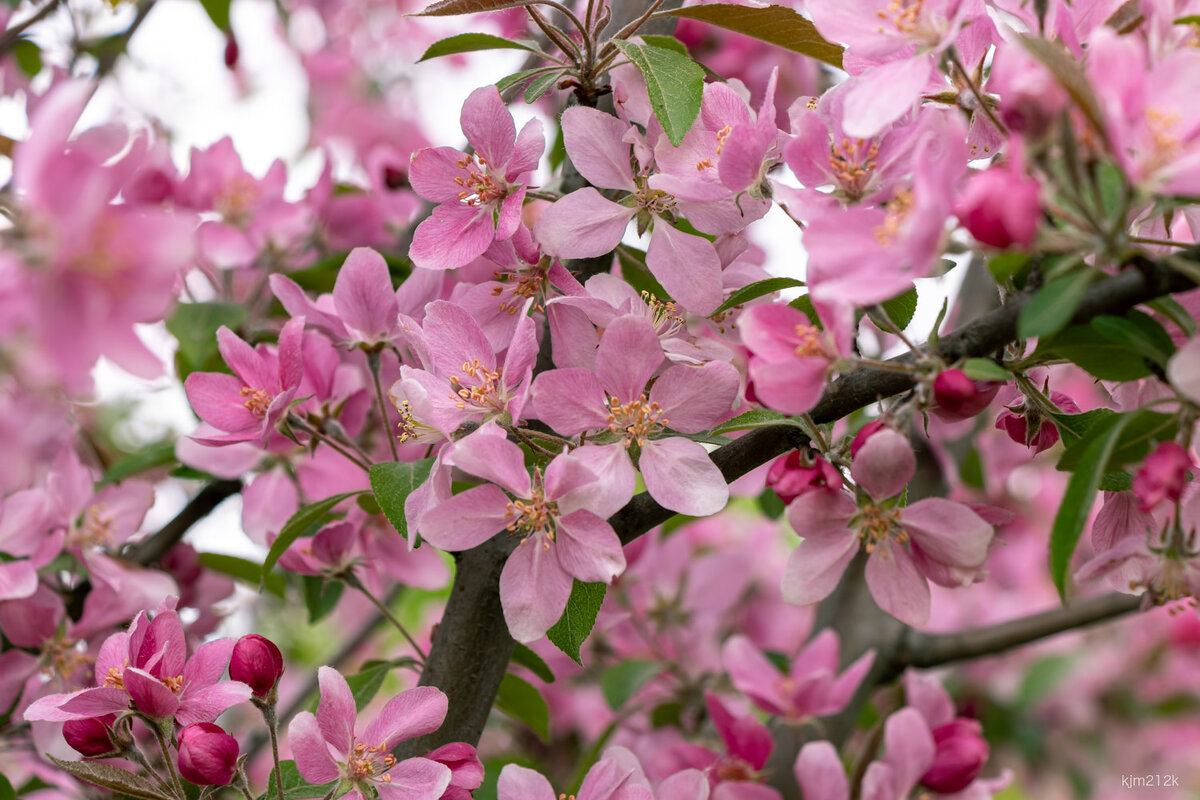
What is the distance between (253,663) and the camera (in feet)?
3.14

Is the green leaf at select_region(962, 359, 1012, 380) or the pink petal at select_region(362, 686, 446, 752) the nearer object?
the green leaf at select_region(962, 359, 1012, 380)

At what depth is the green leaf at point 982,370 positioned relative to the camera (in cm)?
73

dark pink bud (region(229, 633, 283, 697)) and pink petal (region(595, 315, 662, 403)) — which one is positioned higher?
pink petal (region(595, 315, 662, 403))

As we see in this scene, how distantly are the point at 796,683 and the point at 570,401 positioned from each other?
64 cm

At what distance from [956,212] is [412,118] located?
13.6 ft

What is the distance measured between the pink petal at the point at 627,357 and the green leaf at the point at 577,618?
0.20 meters

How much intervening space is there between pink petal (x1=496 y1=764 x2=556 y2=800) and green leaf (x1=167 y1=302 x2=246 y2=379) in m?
0.69

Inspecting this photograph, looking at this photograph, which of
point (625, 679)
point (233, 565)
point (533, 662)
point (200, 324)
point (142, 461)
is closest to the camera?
point (533, 662)

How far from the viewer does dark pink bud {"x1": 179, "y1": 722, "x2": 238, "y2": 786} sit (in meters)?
0.87

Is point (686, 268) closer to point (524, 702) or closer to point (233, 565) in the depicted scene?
point (524, 702)

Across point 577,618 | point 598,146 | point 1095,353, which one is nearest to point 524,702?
point 577,618

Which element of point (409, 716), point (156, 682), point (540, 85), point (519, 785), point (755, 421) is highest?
point (540, 85)

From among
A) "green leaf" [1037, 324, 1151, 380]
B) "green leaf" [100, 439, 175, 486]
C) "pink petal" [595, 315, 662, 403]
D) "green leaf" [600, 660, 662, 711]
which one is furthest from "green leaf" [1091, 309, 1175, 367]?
"green leaf" [100, 439, 175, 486]

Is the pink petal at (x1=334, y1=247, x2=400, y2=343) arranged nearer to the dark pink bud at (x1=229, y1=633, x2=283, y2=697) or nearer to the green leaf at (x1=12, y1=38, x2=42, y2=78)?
the dark pink bud at (x1=229, y1=633, x2=283, y2=697)
